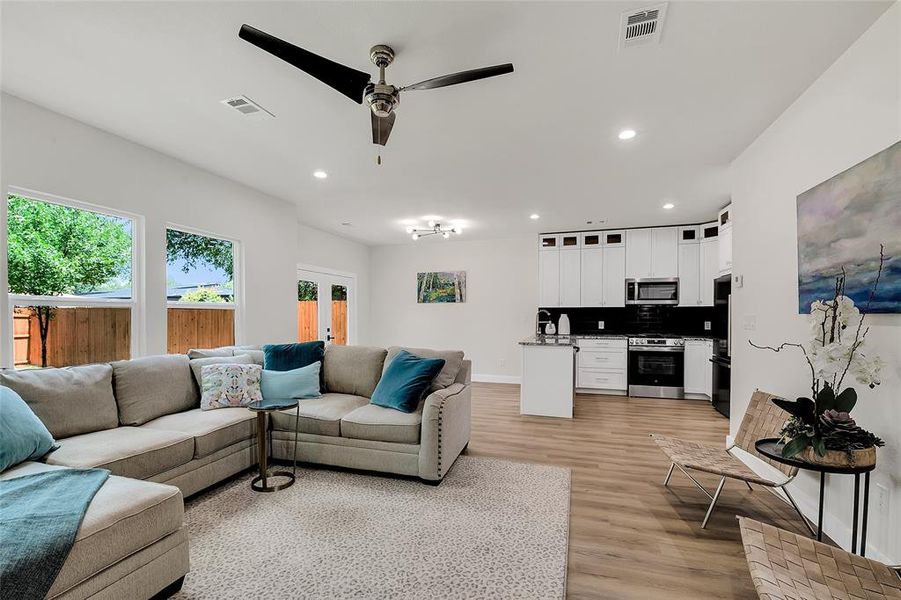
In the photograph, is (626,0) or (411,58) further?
(411,58)

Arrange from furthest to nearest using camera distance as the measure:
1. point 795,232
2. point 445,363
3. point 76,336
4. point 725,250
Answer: point 725,250 < point 445,363 < point 76,336 < point 795,232

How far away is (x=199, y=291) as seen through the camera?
4.05 m

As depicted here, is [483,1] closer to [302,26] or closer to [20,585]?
[302,26]

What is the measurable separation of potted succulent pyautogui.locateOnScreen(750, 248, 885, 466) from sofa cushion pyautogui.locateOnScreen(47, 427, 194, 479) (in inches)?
131

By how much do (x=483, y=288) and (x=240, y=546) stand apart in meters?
5.92

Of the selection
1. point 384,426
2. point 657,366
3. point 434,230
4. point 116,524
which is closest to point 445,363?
point 384,426

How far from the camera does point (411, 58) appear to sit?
2.19 m

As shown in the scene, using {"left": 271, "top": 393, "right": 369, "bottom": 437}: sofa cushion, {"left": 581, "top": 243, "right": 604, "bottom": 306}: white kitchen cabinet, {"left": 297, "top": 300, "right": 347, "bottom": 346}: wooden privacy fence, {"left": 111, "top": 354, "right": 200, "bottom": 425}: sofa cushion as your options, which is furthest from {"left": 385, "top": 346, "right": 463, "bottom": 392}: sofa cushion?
{"left": 581, "top": 243, "right": 604, "bottom": 306}: white kitchen cabinet

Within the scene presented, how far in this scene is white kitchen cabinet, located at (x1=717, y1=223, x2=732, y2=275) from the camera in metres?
4.94

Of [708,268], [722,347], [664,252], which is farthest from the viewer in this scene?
[664,252]

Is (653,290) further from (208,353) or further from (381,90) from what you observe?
(208,353)

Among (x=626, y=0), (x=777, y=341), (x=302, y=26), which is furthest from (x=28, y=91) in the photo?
(x=777, y=341)

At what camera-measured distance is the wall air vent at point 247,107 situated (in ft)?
8.71

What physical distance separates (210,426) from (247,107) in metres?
2.21
